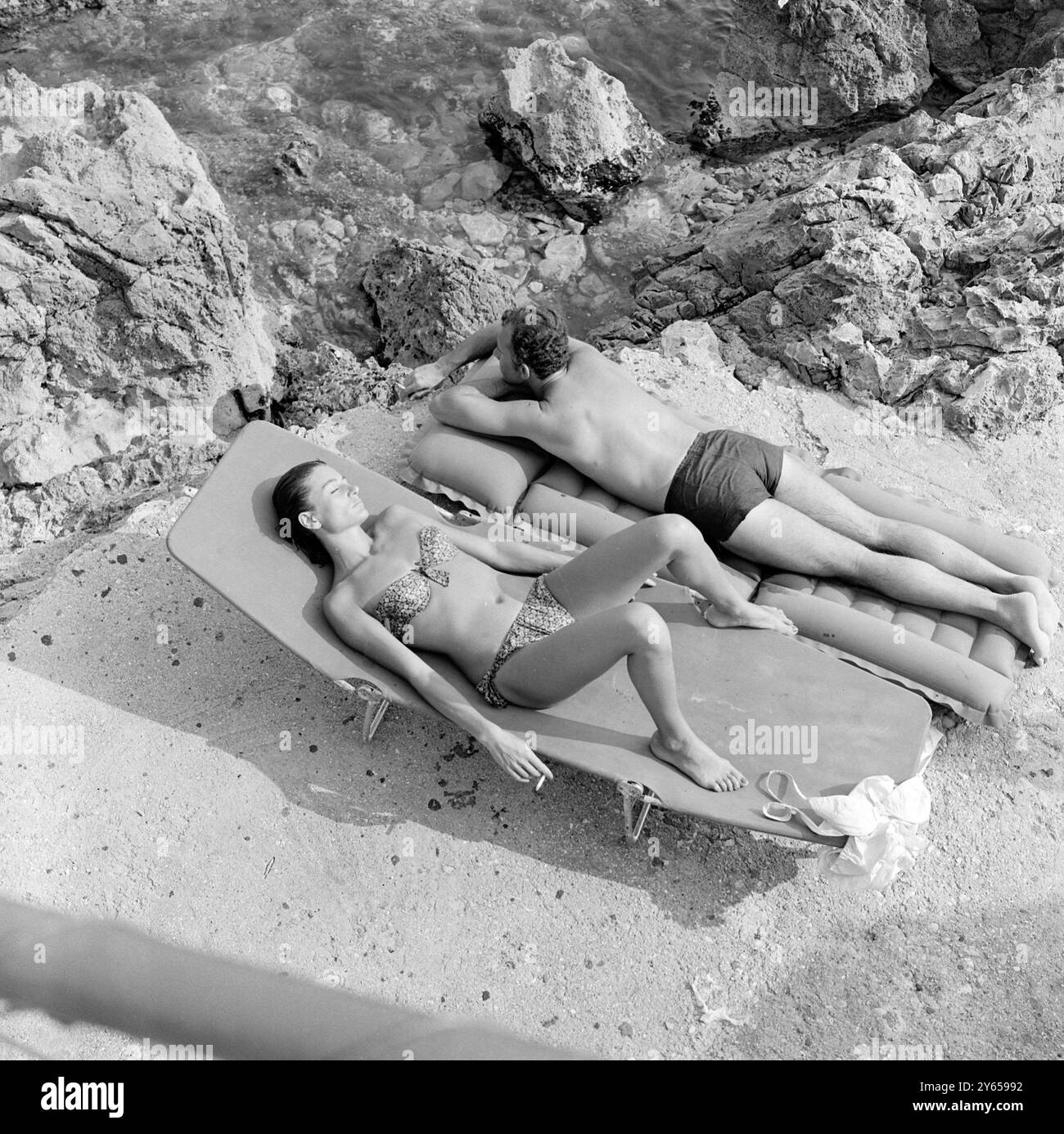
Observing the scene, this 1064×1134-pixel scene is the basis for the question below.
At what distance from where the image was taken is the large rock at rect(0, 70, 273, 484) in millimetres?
6000

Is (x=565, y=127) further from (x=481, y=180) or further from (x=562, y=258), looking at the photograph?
(x=562, y=258)

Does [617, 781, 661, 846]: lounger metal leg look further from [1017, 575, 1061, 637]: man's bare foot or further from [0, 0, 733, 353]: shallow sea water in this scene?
[0, 0, 733, 353]: shallow sea water

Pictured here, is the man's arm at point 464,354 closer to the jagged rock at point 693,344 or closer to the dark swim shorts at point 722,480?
the dark swim shorts at point 722,480

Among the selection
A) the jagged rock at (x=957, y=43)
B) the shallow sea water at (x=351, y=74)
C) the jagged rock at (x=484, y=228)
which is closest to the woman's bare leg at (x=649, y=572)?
the shallow sea water at (x=351, y=74)

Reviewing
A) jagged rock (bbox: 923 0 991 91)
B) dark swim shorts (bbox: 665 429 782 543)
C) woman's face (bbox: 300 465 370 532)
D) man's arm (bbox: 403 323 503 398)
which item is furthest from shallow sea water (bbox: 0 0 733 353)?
woman's face (bbox: 300 465 370 532)

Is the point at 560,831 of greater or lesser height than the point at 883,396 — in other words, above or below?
below

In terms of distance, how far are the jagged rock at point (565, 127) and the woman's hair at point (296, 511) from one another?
4771 millimetres

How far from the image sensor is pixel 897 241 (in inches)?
248

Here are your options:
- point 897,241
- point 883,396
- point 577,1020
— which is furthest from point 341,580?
point 897,241

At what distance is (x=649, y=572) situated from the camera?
4141mm

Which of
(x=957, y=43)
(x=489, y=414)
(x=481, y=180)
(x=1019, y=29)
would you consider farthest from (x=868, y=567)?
(x=1019, y=29)

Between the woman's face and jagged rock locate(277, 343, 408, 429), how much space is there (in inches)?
66.6

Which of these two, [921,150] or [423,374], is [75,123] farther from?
[921,150]
